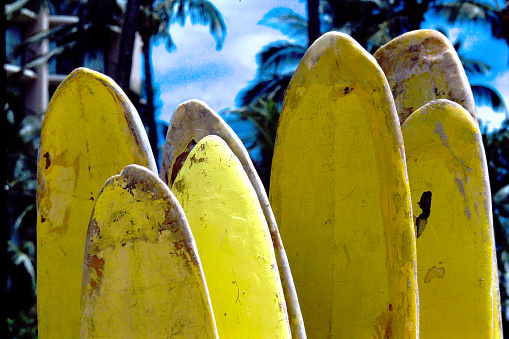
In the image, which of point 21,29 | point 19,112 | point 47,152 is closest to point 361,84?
point 47,152

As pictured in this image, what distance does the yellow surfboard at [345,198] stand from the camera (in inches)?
92.8

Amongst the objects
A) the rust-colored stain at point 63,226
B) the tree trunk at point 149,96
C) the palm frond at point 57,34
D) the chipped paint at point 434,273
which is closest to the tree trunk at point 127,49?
the tree trunk at point 149,96

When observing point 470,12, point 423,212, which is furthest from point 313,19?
point 470,12

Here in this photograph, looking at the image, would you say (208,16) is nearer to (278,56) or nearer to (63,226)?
(278,56)

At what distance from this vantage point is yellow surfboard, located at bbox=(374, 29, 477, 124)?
319 centimetres

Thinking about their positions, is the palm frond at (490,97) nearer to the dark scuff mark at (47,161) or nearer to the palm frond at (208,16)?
the palm frond at (208,16)

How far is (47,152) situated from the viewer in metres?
2.81

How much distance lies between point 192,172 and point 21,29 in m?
24.2

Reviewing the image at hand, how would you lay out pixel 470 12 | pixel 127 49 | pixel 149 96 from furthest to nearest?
pixel 470 12 < pixel 149 96 < pixel 127 49

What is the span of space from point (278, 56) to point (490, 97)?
6377mm

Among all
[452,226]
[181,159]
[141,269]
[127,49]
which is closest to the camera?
[141,269]

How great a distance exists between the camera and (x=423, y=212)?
2.95 metres

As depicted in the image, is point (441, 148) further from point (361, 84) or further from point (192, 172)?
point (192, 172)

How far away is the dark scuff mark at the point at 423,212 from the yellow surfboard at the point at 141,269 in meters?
1.46
